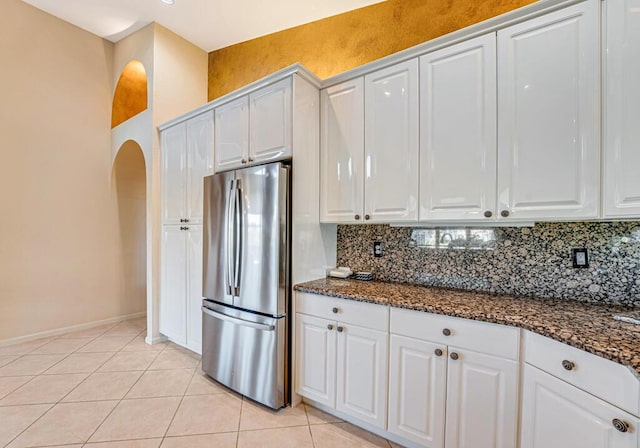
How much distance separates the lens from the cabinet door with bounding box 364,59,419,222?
196 cm

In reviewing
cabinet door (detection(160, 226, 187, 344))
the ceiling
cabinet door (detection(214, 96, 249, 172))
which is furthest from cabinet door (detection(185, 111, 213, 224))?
the ceiling

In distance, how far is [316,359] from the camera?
6.70 feet

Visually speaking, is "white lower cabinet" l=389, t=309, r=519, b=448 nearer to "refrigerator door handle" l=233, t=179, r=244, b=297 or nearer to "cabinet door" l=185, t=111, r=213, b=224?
"refrigerator door handle" l=233, t=179, r=244, b=297

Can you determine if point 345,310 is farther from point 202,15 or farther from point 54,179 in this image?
point 54,179

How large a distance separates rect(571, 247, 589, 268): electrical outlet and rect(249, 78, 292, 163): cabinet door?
1.85 m

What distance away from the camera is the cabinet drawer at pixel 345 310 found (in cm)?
178

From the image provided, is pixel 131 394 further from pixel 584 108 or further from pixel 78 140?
pixel 584 108

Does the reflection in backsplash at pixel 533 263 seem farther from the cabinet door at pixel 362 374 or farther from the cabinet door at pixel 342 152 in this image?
the cabinet door at pixel 362 374

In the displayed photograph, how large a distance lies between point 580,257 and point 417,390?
1.18 m

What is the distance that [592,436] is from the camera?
43.9 inches

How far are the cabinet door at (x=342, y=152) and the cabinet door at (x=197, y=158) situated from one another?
115 centimetres

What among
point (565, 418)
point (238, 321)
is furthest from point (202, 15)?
point (565, 418)

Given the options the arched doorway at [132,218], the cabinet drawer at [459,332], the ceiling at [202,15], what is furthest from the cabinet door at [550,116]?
the arched doorway at [132,218]

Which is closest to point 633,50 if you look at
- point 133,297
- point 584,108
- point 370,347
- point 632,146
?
point 584,108
